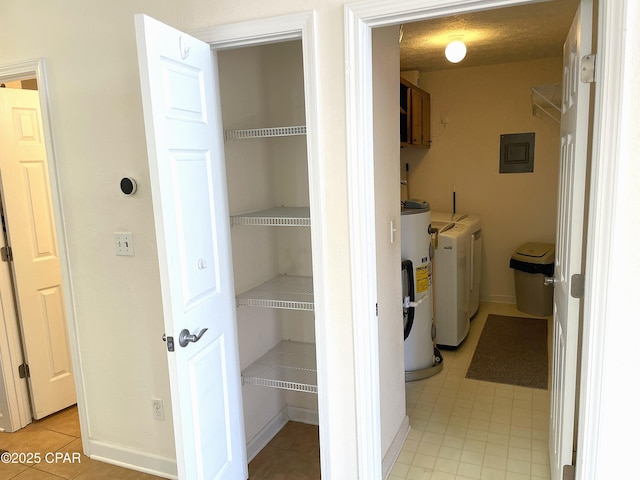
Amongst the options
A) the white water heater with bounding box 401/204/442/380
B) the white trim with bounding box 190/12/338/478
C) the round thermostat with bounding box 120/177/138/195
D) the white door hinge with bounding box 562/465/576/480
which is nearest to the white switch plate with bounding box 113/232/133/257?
the round thermostat with bounding box 120/177/138/195

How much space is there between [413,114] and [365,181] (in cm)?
275

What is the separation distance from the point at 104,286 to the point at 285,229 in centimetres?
97

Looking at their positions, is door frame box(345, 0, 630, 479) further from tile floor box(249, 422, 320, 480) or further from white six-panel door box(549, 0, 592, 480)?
tile floor box(249, 422, 320, 480)

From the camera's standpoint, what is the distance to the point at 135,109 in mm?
2094

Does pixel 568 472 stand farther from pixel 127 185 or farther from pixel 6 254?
pixel 6 254

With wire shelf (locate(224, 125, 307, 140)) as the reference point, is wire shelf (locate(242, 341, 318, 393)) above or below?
below

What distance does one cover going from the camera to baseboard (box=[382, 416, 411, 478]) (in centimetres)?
229

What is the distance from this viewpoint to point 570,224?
5.46 ft

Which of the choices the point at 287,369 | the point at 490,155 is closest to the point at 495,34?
the point at 490,155

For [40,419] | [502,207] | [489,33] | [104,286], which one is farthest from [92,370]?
[502,207]

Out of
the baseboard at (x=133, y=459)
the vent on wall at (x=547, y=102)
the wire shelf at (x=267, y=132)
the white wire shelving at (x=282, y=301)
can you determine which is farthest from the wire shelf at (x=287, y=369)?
the vent on wall at (x=547, y=102)

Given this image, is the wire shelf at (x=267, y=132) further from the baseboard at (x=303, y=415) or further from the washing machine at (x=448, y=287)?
the washing machine at (x=448, y=287)

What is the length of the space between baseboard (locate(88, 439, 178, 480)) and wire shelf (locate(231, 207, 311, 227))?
1.25m

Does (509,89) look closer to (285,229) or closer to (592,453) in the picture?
(285,229)
